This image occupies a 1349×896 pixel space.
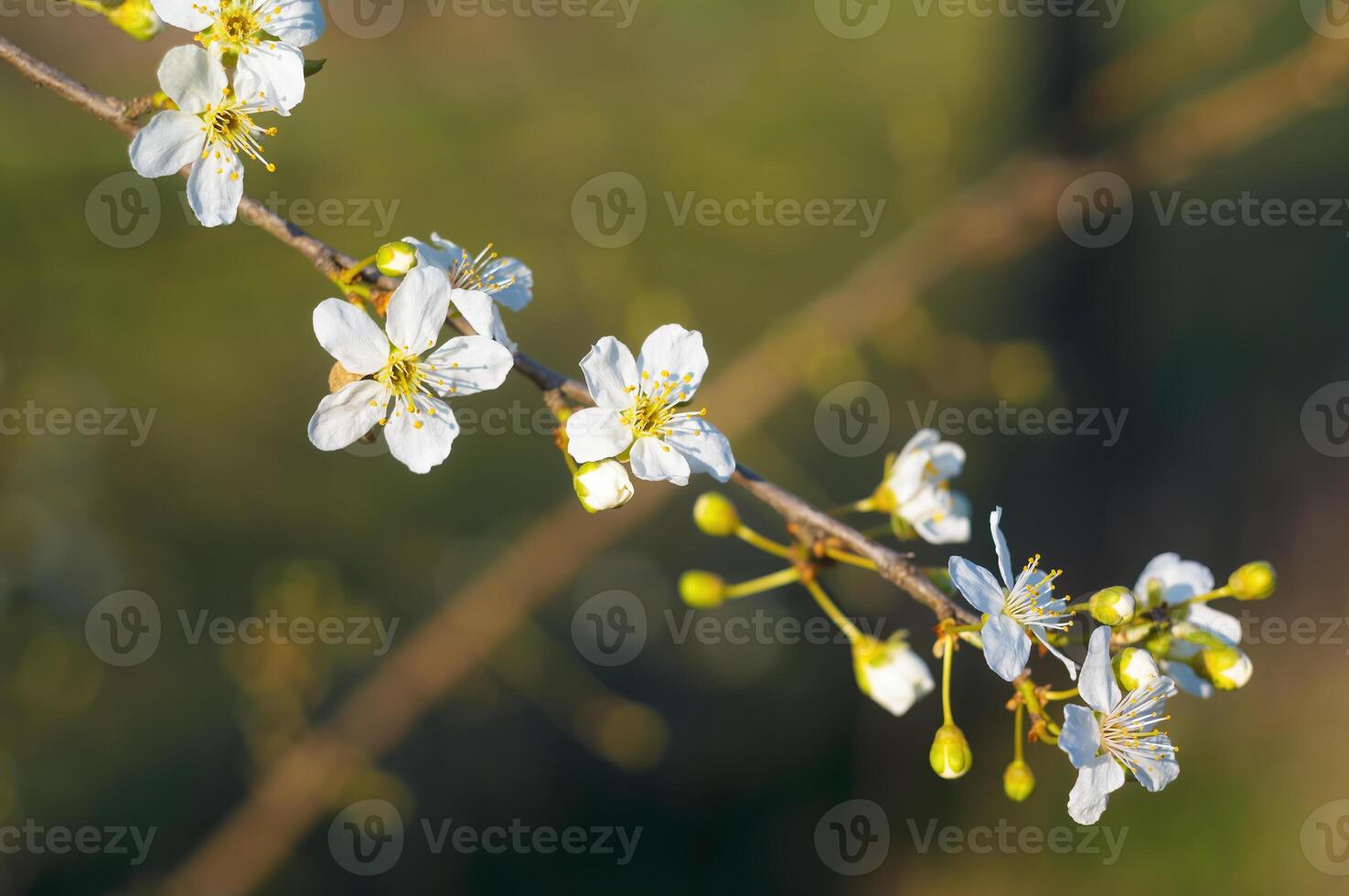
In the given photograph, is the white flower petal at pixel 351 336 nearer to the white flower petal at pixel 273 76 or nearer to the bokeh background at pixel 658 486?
the white flower petal at pixel 273 76

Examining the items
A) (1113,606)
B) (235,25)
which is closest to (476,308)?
(235,25)

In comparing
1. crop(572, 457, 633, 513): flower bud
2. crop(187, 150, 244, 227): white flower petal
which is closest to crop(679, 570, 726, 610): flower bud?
crop(572, 457, 633, 513): flower bud

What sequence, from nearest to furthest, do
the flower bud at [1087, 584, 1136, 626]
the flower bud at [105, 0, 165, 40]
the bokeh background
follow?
the flower bud at [105, 0, 165, 40], the flower bud at [1087, 584, 1136, 626], the bokeh background

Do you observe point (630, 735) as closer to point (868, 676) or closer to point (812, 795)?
point (868, 676)

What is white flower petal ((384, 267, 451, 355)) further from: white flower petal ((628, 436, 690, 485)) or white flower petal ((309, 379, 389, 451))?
white flower petal ((628, 436, 690, 485))

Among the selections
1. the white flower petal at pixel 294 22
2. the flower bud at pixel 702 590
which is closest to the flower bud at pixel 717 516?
the flower bud at pixel 702 590

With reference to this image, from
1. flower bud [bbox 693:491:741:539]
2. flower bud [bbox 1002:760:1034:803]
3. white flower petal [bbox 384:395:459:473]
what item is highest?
flower bud [bbox 693:491:741:539]

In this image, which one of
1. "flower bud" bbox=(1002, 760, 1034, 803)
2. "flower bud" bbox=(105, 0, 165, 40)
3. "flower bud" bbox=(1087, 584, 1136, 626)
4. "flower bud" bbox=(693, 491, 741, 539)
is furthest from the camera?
"flower bud" bbox=(693, 491, 741, 539)
